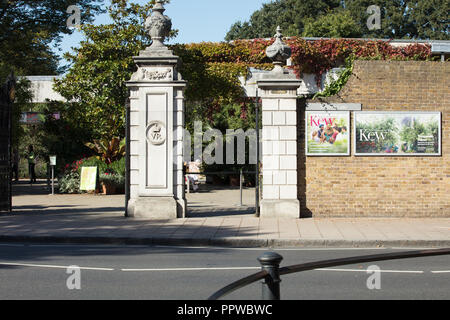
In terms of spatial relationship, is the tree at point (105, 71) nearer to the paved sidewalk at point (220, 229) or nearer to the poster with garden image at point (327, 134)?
the paved sidewalk at point (220, 229)

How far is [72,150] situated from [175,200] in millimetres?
12286

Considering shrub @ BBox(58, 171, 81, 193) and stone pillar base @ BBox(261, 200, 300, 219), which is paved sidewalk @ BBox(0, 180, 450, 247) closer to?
stone pillar base @ BBox(261, 200, 300, 219)

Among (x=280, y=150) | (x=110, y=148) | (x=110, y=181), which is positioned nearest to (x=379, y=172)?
(x=280, y=150)

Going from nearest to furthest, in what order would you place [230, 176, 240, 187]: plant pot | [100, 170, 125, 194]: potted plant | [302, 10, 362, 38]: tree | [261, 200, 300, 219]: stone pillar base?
[261, 200, 300, 219]: stone pillar base, [100, 170, 125, 194]: potted plant, [230, 176, 240, 187]: plant pot, [302, 10, 362, 38]: tree

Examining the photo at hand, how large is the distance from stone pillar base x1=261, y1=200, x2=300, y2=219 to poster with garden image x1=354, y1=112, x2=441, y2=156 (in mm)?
2106

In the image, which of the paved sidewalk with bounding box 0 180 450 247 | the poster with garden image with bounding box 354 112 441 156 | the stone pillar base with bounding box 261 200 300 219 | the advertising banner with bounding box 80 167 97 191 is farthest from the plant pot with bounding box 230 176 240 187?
the poster with garden image with bounding box 354 112 441 156

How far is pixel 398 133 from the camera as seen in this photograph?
14.9m

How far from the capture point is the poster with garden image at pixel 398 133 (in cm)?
1488

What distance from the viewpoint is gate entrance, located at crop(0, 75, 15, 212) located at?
15867 millimetres

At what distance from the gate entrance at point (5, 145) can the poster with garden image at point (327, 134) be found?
7.97m

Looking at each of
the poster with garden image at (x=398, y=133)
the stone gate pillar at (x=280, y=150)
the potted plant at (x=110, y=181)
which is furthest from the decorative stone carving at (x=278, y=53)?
the potted plant at (x=110, y=181)

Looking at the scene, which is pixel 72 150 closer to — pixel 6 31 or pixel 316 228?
pixel 6 31
